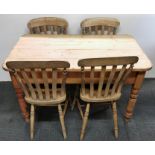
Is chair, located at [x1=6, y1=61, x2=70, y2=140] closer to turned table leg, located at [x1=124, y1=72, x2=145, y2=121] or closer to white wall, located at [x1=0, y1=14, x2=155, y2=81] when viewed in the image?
turned table leg, located at [x1=124, y1=72, x2=145, y2=121]

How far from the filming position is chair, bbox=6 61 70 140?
53.0 inches

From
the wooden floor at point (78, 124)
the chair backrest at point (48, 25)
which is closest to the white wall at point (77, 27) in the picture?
the chair backrest at point (48, 25)

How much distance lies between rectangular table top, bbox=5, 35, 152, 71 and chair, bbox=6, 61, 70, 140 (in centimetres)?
14

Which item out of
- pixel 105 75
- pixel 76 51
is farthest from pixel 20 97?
pixel 105 75

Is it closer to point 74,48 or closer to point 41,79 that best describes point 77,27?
point 74,48

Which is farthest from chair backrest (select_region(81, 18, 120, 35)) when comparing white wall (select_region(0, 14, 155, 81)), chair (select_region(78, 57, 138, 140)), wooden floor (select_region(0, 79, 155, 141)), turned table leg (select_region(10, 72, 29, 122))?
turned table leg (select_region(10, 72, 29, 122))

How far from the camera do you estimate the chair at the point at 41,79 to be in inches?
53.0

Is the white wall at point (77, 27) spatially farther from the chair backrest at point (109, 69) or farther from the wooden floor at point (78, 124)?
the chair backrest at point (109, 69)

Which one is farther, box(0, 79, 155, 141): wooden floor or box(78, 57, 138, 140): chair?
box(0, 79, 155, 141): wooden floor

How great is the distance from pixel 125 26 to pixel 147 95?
864 mm
